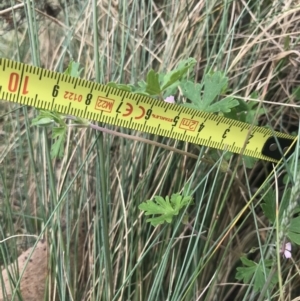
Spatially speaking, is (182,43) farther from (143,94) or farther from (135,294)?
(135,294)

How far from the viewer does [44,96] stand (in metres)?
1.07

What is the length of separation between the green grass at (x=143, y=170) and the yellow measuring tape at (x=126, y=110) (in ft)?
0.26

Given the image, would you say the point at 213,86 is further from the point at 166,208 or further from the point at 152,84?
the point at 166,208

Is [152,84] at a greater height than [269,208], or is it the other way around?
[152,84]

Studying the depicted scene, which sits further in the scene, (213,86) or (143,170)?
(143,170)

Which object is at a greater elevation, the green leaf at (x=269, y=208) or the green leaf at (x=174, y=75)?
the green leaf at (x=174, y=75)

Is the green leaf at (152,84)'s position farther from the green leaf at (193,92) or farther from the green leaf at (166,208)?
the green leaf at (166,208)

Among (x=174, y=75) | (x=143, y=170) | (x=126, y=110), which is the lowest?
(x=143, y=170)

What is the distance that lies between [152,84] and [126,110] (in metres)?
0.09

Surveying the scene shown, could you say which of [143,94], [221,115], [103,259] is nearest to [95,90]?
[143,94]

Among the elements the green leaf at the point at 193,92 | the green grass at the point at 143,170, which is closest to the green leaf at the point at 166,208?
the green grass at the point at 143,170

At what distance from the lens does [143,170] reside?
1412 millimetres

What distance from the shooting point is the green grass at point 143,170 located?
127 cm

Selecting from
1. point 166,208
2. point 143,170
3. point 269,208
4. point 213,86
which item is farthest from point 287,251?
point 143,170
